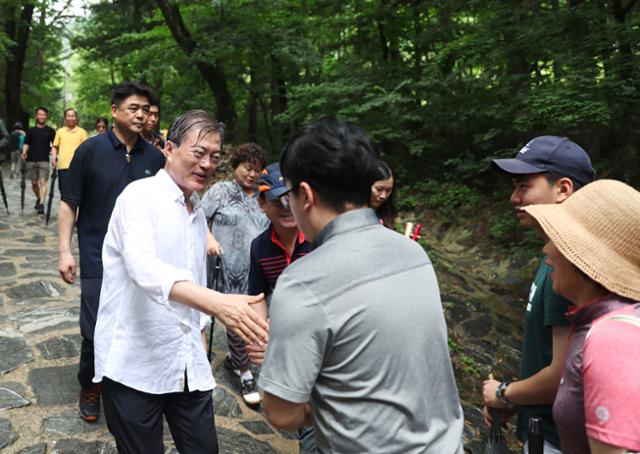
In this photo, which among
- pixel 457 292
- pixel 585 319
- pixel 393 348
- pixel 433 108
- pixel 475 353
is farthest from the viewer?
pixel 433 108

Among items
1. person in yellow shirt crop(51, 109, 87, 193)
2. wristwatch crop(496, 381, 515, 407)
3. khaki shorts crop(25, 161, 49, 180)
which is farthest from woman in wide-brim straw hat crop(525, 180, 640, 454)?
khaki shorts crop(25, 161, 49, 180)

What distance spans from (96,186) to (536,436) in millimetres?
2994

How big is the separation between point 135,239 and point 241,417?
108 inches

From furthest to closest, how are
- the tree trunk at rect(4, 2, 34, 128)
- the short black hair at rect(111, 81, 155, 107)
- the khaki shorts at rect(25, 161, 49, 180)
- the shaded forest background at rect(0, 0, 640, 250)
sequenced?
1. the tree trunk at rect(4, 2, 34, 128)
2. the khaki shorts at rect(25, 161, 49, 180)
3. the shaded forest background at rect(0, 0, 640, 250)
4. the short black hair at rect(111, 81, 155, 107)

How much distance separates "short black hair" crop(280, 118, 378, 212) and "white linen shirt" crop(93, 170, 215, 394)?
38.6 inches

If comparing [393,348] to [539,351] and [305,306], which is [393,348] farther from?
[539,351]

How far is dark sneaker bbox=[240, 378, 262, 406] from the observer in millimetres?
4707

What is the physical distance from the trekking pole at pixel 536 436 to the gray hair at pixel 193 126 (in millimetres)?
1880

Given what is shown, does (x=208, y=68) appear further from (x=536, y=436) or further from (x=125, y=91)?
(x=536, y=436)

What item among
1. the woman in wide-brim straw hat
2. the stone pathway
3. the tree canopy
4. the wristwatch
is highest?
the tree canopy

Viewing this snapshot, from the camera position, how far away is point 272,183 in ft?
10.3

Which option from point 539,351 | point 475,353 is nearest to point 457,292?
point 475,353

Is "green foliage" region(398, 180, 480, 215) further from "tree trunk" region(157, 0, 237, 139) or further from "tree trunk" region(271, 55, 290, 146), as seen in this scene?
"tree trunk" region(157, 0, 237, 139)

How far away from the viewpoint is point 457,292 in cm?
841
